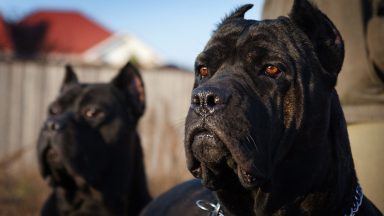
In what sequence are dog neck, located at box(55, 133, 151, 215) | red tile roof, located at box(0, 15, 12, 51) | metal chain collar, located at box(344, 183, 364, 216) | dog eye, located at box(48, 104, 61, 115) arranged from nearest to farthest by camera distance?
metal chain collar, located at box(344, 183, 364, 216)
dog neck, located at box(55, 133, 151, 215)
dog eye, located at box(48, 104, 61, 115)
red tile roof, located at box(0, 15, 12, 51)

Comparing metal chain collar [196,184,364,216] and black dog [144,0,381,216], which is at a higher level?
black dog [144,0,381,216]

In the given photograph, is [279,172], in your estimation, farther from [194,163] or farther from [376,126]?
[376,126]

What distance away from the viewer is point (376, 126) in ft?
14.3

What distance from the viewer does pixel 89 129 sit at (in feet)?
21.4

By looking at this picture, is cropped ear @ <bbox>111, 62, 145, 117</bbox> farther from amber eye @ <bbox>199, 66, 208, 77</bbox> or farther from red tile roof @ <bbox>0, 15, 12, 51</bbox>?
red tile roof @ <bbox>0, 15, 12, 51</bbox>

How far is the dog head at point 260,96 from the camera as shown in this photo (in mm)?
3133

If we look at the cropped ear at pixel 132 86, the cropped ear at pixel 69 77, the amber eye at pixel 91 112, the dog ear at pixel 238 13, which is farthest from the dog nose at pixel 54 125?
the dog ear at pixel 238 13

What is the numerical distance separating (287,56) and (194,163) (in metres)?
0.71

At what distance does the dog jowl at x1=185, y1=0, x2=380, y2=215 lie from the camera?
3150mm

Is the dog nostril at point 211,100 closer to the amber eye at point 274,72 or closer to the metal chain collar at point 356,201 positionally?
Result: the amber eye at point 274,72

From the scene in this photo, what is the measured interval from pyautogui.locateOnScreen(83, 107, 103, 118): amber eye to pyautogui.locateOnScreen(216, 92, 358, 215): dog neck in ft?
10.7

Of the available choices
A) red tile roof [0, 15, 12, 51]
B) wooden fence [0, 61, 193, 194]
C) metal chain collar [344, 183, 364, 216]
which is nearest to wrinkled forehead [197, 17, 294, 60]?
metal chain collar [344, 183, 364, 216]

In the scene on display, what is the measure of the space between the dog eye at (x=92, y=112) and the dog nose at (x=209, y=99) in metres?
3.55

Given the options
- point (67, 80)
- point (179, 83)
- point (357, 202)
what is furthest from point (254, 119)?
point (179, 83)
